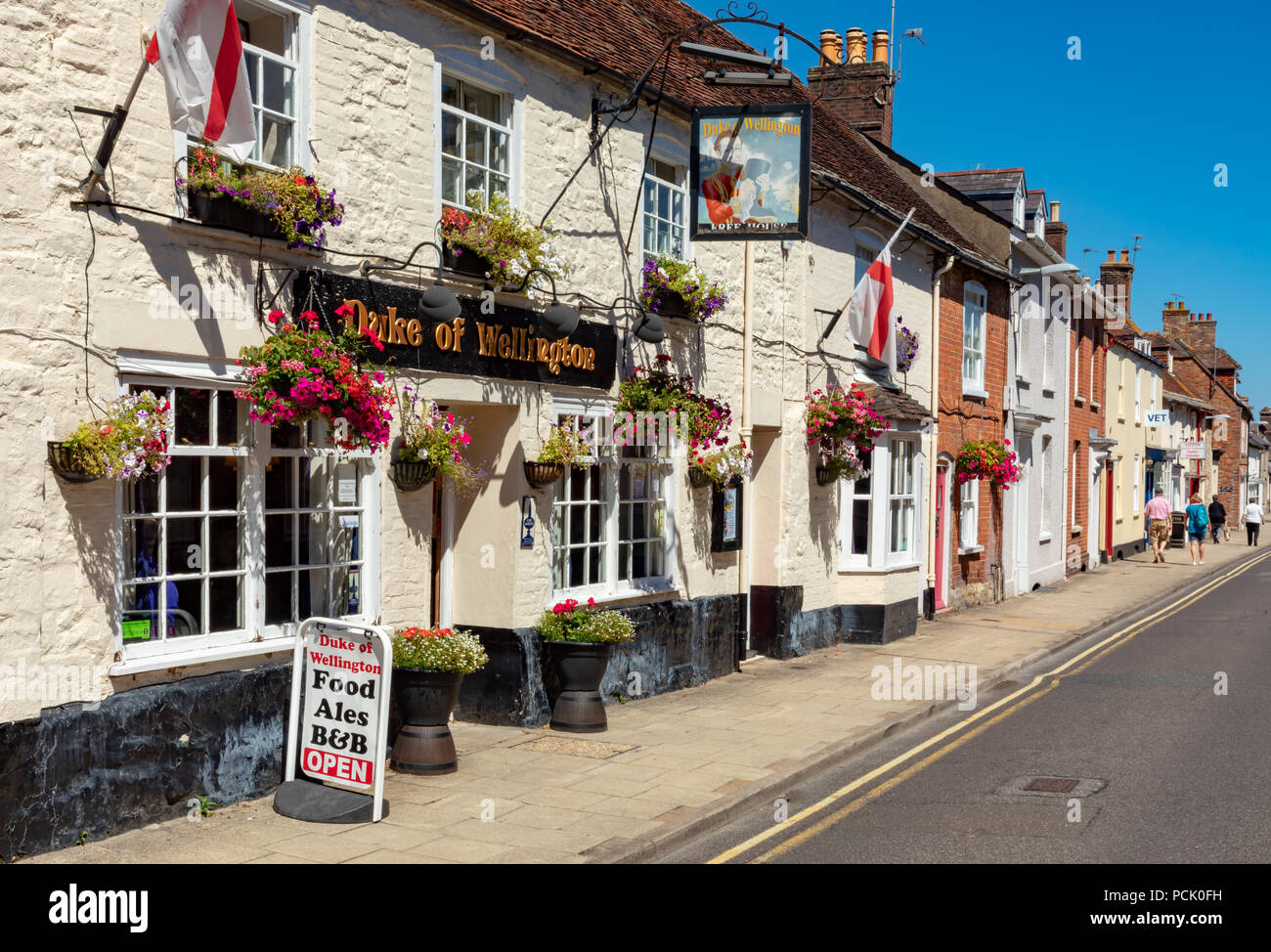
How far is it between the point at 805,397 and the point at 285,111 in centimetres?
890

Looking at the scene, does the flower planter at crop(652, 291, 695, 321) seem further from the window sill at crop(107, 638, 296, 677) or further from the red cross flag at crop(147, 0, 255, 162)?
the red cross flag at crop(147, 0, 255, 162)

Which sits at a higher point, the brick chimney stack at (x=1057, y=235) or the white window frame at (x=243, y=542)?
the brick chimney stack at (x=1057, y=235)

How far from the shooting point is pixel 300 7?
8.22 m

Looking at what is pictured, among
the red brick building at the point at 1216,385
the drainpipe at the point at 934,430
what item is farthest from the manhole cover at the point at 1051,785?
the red brick building at the point at 1216,385

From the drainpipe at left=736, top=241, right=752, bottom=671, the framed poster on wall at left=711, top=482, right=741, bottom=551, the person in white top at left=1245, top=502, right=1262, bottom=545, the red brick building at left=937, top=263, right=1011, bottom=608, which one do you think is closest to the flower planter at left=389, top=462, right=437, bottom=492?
the framed poster on wall at left=711, top=482, right=741, bottom=551

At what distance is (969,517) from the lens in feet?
70.8

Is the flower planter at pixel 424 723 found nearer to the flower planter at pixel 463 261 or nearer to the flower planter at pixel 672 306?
the flower planter at pixel 463 261

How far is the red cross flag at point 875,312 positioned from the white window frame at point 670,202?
351 centimetres

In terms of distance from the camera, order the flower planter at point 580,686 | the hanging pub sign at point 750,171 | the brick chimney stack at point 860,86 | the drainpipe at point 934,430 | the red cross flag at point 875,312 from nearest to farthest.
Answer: the flower planter at point 580,686, the hanging pub sign at point 750,171, the red cross flag at point 875,312, the drainpipe at point 934,430, the brick chimney stack at point 860,86

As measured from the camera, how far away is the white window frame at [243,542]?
7.14 metres

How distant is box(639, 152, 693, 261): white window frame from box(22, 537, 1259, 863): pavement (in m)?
4.71

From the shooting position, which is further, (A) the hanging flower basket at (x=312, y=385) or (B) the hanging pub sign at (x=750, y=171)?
Result: (B) the hanging pub sign at (x=750, y=171)

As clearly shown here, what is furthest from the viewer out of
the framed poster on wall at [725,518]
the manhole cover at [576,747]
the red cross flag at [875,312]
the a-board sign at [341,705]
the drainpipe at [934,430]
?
the drainpipe at [934,430]
